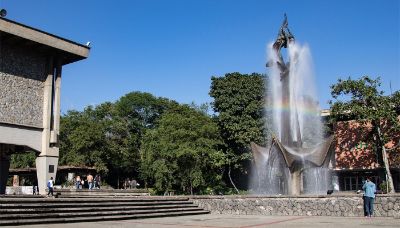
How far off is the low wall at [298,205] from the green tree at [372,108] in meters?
20.2

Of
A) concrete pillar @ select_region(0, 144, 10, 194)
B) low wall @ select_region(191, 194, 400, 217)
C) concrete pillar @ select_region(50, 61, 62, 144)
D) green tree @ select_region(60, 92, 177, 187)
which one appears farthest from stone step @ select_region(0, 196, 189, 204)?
green tree @ select_region(60, 92, 177, 187)

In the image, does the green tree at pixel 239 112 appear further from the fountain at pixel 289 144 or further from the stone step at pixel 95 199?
the stone step at pixel 95 199

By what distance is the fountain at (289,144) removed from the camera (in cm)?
2178

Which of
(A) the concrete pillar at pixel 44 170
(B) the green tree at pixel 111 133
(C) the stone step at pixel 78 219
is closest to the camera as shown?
(C) the stone step at pixel 78 219

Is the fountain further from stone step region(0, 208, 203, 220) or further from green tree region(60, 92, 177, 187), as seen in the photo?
green tree region(60, 92, 177, 187)

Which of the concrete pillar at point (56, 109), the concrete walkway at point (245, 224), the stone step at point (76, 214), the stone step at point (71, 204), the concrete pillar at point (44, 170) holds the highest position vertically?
the concrete pillar at point (56, 109)

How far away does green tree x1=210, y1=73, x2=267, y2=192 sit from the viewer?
1697 inches

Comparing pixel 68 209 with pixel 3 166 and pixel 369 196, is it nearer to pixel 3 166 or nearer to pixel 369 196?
pixel 369 196

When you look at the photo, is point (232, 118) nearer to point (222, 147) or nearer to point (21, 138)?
point (222, 147)

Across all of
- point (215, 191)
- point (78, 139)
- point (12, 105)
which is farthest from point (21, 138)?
point (78, 139)

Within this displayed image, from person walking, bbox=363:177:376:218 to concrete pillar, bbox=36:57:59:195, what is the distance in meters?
17.6

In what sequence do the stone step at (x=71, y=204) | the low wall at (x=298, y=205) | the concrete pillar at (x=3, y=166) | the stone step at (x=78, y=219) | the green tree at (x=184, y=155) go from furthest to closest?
the green tree at (x=184, y=155)
the concrete pillar at (x=3, y=166)
the low wall at (x=298, y=205)
the stone step at (x=71, y=204)
the stone step at (x=78, y=219)

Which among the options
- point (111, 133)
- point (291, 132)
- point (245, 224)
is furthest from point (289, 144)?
point (111, 133)

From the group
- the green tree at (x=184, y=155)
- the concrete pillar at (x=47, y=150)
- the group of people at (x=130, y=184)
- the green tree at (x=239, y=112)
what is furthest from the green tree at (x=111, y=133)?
the concrete pillar at (x=47, y=150)
